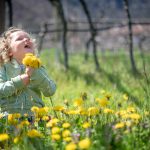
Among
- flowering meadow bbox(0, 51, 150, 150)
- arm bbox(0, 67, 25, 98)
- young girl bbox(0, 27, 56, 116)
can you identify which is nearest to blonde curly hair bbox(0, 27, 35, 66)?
young girl bbox(0, 27, 56, 116)

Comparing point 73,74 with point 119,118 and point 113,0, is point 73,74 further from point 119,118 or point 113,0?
point 113,0

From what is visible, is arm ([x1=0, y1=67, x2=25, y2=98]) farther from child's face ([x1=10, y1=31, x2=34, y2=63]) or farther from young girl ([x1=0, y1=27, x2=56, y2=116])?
child's face ([x1=10, y1=31, x2=34, y2=63])

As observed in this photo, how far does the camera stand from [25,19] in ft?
116

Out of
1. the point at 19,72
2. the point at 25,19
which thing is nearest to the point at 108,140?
the point at 19,72

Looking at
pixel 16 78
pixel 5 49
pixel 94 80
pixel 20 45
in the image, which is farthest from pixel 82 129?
pixel 94 80

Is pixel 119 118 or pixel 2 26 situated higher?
pixel 2 26

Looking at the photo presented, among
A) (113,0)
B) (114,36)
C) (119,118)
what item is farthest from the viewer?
(113,0)

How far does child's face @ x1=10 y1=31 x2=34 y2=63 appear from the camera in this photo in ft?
13.6

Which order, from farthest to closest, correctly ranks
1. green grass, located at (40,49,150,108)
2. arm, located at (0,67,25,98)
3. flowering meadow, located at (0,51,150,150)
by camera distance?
green grass, located at (40,49,150,108)
arm, located at (0,67,25,98)
flowering meadow, located at (0,51,150,150)

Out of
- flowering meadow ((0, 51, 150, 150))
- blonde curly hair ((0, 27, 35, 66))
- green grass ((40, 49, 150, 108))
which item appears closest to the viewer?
flowering meadow ((0, 51, 150, 150))

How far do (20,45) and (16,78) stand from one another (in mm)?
347

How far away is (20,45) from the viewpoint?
4.18 m

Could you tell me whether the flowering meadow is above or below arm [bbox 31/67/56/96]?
below

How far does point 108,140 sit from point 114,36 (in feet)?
69.5
